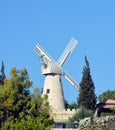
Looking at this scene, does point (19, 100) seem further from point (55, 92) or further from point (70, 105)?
point (70, 105)

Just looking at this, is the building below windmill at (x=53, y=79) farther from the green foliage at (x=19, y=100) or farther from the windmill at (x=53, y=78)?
the green foliage at (x=19, y=100)

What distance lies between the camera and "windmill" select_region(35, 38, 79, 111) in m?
82.9

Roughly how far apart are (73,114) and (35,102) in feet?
50.3

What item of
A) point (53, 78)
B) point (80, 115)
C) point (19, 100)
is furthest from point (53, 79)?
point (19, 100)

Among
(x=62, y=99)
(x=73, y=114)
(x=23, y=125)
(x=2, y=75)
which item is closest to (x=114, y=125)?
(x=23, y=125)

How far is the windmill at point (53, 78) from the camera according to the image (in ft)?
272

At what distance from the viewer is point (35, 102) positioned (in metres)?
61.3

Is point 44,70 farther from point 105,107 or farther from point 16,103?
point 16,103

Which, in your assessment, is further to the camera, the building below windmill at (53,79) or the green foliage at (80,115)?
the building below windmill at (53,79)

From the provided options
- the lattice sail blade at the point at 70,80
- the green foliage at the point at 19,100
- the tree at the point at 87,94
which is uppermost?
the lattice sail blade at the point at 70,80

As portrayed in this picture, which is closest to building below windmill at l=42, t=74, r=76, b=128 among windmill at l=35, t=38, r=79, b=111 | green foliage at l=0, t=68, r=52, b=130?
windmill at l=35, t=38, r=79, b=111

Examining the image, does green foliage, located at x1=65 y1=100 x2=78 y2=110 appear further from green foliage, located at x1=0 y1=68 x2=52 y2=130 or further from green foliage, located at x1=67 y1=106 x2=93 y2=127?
green foliage, located at x1=0 y1=68 x2=52 y2=130

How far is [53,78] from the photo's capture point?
83562 mm

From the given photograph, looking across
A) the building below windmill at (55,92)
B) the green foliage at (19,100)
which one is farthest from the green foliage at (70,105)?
the green foliage at (19,100)
